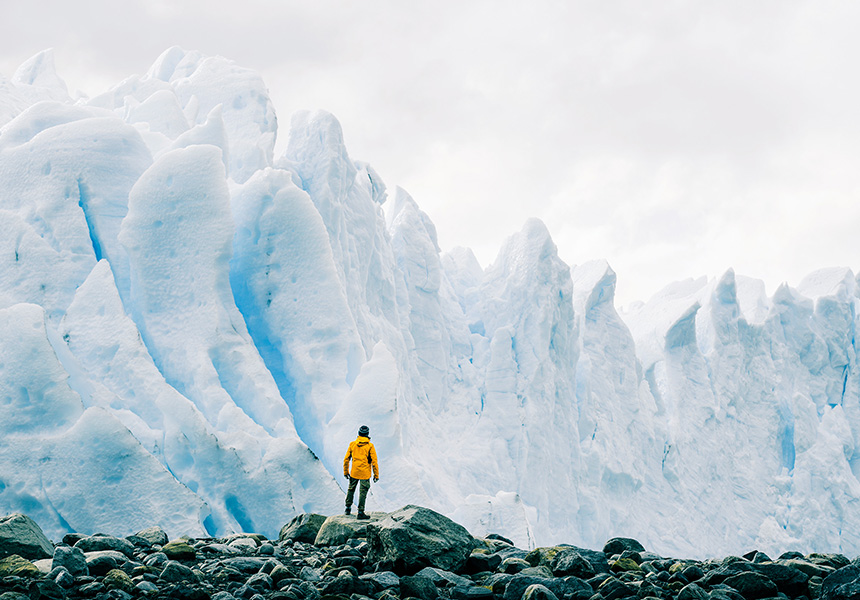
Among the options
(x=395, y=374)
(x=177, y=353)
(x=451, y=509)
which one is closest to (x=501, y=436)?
(x=451, y=509)

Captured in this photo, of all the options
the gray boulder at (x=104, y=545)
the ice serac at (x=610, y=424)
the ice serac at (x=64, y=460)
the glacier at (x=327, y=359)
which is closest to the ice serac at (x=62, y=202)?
the glacier at (x=327, y=359)

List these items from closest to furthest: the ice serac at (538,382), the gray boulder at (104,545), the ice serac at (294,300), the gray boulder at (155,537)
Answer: the gray boulder at (104,545)
the gray boulder at (155,537)
the ice serac at (294,300)
the ice serac at (538,382)

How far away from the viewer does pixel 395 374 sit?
10.5 meters

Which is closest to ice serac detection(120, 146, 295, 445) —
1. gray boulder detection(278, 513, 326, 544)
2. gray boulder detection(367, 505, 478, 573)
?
gray boulder detection(278, 513, 326, 544)

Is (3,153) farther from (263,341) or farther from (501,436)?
(501,436)

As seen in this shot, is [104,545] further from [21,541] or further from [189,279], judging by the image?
[189,279]

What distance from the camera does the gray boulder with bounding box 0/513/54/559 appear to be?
4.46 m

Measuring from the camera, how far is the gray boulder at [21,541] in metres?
4.46

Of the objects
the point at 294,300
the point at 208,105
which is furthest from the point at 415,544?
the point at 208,105

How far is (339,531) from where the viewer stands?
5.66 metres

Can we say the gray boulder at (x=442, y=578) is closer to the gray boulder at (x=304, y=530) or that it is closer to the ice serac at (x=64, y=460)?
the gray boulder at (x=304, y=530)

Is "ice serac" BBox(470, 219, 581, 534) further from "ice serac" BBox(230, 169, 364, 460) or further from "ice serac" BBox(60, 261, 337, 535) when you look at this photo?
"ice serac" BBox(60, 261, 337, 535)

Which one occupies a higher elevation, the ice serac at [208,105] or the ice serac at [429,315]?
the ice serac at [208,105]

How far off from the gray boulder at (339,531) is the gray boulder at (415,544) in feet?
3.16
